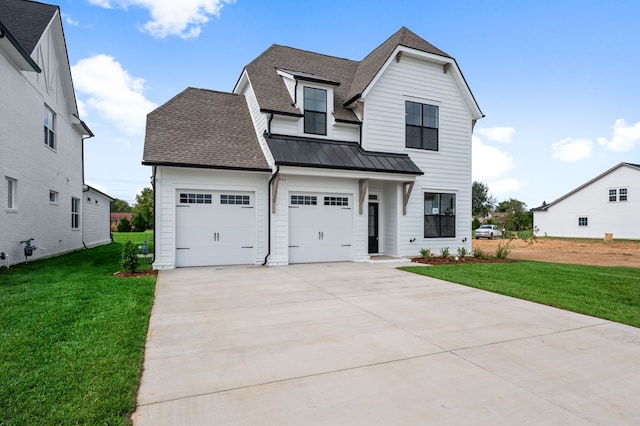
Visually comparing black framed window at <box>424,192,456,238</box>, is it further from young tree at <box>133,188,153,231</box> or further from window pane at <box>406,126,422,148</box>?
young tree at <box>133,188,153,231</box>

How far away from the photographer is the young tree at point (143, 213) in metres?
41.8

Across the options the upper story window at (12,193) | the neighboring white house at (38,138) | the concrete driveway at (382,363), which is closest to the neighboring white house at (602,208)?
the concrete driveway at (382,363)

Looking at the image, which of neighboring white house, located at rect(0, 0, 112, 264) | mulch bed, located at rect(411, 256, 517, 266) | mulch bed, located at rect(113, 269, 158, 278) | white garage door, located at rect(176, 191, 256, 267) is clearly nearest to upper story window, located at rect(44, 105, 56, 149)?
neighboring white house, located at rect(0, 0, 112, 264)

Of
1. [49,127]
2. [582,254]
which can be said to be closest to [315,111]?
[49,127]

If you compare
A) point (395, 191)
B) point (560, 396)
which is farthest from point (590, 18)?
point (560, 396)

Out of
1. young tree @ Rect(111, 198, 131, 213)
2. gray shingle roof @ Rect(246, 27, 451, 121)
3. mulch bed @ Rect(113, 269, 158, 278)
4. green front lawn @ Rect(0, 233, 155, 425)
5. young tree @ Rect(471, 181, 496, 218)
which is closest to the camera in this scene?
green front lawn @ Rect(0, 233, 155, 425)

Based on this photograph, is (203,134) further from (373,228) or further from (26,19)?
(26,19)

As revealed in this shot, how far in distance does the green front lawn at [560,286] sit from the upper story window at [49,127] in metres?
14.3

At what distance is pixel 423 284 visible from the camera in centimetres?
829

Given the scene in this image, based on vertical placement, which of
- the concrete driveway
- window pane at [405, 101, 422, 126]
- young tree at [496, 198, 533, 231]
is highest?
window pane at [405, 101, 422, 126]

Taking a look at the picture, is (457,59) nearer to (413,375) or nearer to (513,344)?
(513,344)

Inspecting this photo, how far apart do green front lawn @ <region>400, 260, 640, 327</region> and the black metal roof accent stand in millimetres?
3823

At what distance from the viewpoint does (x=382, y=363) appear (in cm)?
371

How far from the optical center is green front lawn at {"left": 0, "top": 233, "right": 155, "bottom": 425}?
267 centimetres
